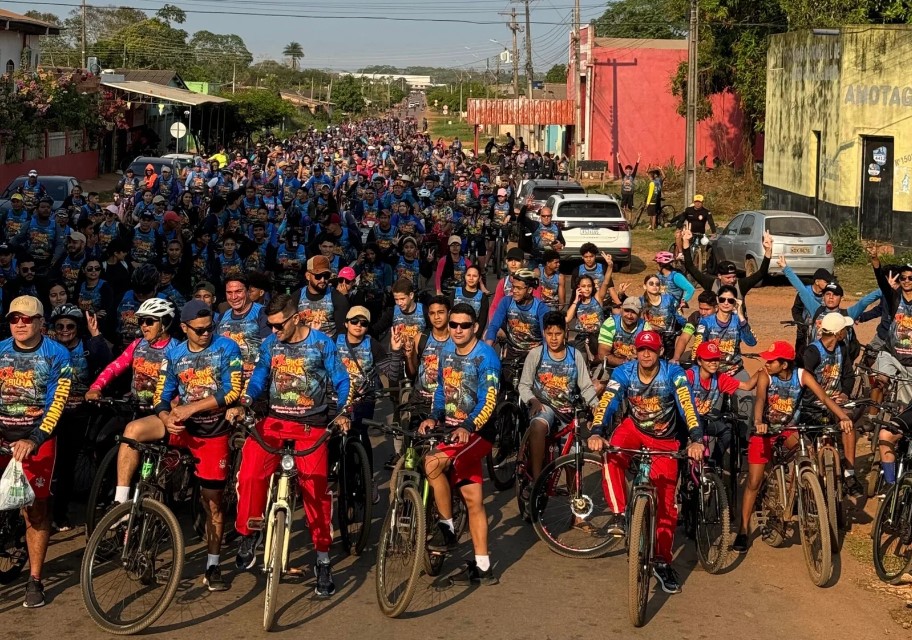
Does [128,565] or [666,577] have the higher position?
[128,565]

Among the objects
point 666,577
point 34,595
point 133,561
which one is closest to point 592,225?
point 666,577

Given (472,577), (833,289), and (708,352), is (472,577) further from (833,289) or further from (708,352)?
(833,289)

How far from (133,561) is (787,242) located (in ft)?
61.7

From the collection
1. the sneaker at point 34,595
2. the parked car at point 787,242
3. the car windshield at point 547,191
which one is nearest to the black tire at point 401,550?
the sneaker at point 34,595

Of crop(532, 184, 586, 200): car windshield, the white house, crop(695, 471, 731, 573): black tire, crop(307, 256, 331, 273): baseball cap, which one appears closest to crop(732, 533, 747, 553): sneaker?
crop(695, 471, 731, 573): black tire

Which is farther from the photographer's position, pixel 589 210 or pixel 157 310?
pixel 589 210

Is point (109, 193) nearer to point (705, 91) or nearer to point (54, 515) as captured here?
point (705, 91)

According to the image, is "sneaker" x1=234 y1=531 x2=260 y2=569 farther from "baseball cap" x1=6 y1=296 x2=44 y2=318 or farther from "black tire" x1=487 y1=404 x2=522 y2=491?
"black tire" x1=487 y1=404 x2=522 y2=491

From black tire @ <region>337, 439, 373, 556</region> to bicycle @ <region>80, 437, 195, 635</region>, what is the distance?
1.58m

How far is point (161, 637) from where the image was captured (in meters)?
7.49

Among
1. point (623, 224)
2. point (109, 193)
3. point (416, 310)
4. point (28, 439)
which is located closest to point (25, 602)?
point (28, 439)

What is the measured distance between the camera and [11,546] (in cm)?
858

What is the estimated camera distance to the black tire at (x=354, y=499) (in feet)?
30.0

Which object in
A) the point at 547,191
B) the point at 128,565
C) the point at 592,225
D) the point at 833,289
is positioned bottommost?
the point at 128,565
